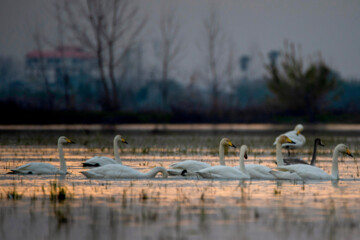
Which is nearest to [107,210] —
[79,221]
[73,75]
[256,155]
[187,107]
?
[79,221]

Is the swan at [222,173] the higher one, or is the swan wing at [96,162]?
the swan wing at [96,162]

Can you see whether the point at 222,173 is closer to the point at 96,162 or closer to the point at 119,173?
the point at 119,173

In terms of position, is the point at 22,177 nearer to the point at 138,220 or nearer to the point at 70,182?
the point at 70,182

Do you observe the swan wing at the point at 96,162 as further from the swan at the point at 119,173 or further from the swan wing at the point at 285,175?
the swan wing at the point at 285,175

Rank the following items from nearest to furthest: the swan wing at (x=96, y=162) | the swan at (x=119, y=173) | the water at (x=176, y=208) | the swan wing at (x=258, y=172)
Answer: the water at (x=176, y=208)
the swan at (x=119, y=173)
the swan wing at (x=258, y=172)
the swan wing at (x=96, y=162)

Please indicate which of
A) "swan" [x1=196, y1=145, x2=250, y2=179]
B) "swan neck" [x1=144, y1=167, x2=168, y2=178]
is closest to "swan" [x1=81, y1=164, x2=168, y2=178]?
"swan neck" [x1=144, y1=167, x2=168, y2=178]

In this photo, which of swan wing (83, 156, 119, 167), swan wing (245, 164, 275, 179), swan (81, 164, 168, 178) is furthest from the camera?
swan wing (83, 156, 119, 167)

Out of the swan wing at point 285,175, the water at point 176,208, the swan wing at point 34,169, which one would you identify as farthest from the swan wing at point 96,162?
the swan wing at point 285,175

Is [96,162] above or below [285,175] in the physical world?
above

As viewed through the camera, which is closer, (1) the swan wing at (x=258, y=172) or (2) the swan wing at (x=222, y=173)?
(2) the swan wing at (x=222, y=173)

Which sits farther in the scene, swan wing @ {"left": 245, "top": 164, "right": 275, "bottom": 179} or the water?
swan wing @ {"left": 245, "top": 164, "right": 275, "bottom": 179}

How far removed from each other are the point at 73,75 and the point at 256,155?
111455 millimetres

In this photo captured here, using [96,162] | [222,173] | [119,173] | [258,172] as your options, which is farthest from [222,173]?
[96,162]

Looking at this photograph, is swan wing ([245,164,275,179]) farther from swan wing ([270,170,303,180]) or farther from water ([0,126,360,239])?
water ([0,126,360,239])
